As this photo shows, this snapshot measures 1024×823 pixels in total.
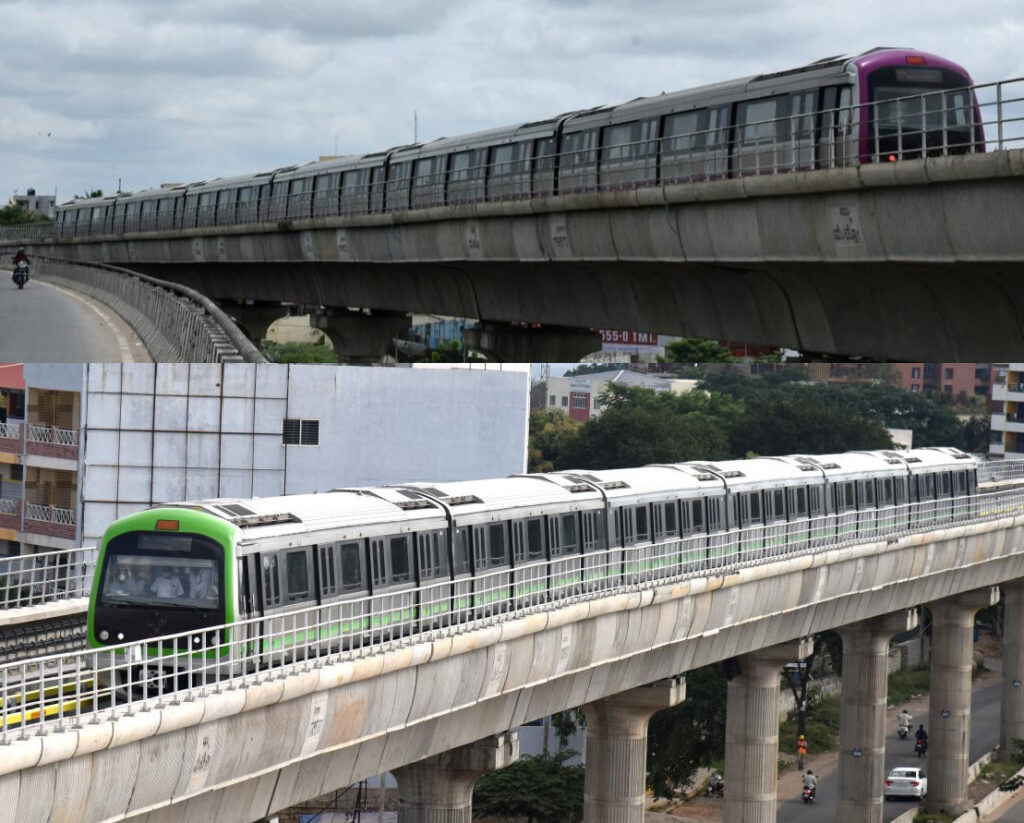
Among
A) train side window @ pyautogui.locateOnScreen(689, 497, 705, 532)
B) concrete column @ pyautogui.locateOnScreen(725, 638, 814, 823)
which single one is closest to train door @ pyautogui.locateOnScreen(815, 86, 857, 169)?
train side window @ pyautogui.locateOnScreen(689, 497, 705, 532)

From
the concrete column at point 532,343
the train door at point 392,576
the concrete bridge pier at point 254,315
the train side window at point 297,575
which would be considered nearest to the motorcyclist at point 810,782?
the concrete column at point 532,343

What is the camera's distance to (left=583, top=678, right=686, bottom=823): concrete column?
35.2 meters

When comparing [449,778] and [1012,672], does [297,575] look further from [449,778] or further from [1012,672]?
[1012,672]

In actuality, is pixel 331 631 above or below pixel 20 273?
below

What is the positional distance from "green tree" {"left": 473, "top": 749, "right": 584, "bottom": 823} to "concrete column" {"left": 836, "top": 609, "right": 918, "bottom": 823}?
8.36m

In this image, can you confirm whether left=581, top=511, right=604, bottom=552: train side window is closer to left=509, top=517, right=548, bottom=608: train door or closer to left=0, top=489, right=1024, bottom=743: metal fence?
left=0, top=489, right=1024, bottom=743: metal fence

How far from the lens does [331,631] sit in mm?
22312

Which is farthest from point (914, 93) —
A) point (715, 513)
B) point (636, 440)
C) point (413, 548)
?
point (636, 440)

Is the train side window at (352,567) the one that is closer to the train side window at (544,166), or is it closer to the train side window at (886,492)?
the train side window at (544,166)

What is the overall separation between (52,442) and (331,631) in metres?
30.0

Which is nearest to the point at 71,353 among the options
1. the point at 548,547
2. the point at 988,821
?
the point at 548,547

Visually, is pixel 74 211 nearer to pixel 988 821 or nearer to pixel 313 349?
pixel 313 349

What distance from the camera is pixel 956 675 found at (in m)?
59.2

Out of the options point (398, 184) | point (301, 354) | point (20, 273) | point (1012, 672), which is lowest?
point (1012, 672)
